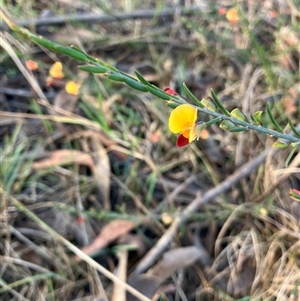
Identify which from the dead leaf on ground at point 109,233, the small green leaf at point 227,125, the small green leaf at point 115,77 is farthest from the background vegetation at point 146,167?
the small green leaf at point 115,77

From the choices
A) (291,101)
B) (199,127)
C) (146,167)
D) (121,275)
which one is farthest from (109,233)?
(199,127)

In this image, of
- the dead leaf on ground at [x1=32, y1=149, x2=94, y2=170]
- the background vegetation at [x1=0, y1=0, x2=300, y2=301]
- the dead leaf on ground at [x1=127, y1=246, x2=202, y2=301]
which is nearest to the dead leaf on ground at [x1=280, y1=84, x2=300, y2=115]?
the background vegetation at [x1=0, y1=0, x2=300, y2=301]

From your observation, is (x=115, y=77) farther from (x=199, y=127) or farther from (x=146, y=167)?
(x=146, y=167)

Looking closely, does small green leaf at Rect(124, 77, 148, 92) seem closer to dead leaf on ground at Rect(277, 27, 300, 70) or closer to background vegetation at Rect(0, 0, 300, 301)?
background vegetation at Rect(0, 0, 300, 301)

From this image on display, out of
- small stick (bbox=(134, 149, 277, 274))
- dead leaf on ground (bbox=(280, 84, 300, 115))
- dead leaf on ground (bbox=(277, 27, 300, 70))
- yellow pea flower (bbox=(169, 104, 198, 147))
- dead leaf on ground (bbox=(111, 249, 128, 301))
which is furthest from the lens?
dead leaf on ground (bbox=(277, 27, 300, 70))

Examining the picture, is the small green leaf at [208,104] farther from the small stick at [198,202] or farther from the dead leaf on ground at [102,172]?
the dead leaf on ground at [102,172]

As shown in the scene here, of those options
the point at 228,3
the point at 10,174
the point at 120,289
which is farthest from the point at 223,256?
the point at 228,3

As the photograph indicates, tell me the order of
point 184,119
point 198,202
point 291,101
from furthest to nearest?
point 291,101 < point 198,202 < point 184,119

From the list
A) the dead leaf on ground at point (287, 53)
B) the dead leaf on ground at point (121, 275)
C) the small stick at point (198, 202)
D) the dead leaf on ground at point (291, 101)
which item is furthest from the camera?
the dead leaf on ground at point (287, 53)
